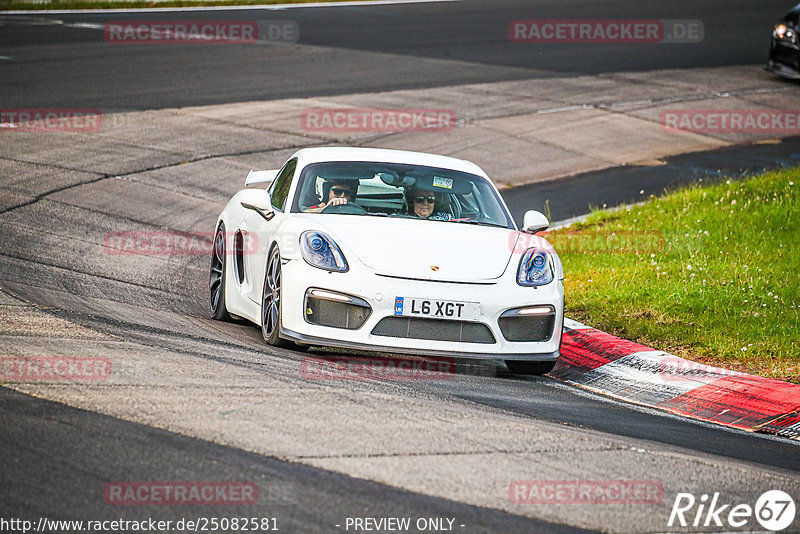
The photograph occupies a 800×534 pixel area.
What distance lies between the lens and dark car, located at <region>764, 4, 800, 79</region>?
20219mm

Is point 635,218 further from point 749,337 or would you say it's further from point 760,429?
point 760,429

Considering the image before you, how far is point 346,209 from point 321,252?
82 cm

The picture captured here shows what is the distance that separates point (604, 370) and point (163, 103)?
11489 millimetres

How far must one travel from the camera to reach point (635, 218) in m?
12.6

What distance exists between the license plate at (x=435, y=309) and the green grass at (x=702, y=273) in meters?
2.19

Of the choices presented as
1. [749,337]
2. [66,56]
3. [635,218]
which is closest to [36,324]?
[749,337]

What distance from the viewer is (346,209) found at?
787 centimetres
